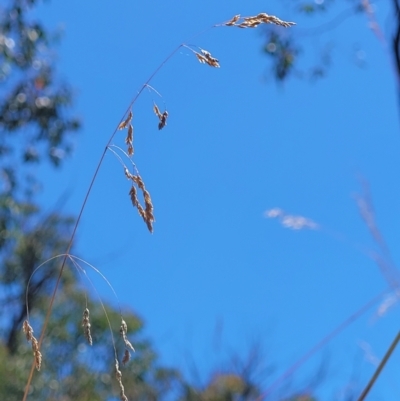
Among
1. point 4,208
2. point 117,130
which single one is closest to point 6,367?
point 4,208

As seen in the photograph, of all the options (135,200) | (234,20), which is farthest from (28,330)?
(234,20)

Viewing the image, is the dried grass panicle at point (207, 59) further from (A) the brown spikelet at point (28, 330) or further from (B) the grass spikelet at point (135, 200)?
(A) the brown spikelet at point (28, 330)

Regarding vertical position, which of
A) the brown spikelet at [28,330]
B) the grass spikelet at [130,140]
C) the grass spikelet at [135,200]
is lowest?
the brown spikelet at [28,330]

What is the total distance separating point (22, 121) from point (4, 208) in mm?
736

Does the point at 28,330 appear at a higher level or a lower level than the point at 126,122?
lower

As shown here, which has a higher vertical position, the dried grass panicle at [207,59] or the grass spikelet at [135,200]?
the dried grass panicle at [207,59]

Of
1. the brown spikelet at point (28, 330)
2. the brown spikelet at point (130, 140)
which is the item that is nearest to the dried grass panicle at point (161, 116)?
the brown spikelet at point (130, 140)

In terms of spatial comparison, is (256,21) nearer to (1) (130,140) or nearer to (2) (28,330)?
(1) (130,140)

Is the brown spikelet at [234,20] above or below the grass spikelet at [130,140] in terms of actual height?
above

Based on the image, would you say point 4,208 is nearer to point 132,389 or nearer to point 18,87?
point 18,87

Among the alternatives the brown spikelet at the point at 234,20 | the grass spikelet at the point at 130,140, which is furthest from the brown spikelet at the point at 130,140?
the brown spikelet at the point at 234,20

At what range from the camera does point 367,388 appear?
538 mm

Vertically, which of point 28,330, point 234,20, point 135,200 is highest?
point 234,20

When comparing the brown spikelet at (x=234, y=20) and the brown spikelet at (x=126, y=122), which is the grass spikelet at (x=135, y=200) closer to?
the brown spikelet at (x=126, y=122)
